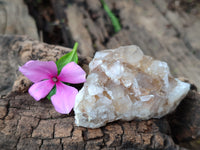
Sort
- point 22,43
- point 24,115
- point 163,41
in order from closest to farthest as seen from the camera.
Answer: point 24,115 < point 22,43 < point 163,41

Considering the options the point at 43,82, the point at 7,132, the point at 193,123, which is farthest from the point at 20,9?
the point at 193,123

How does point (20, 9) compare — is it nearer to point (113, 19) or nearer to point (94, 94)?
point (113, 19)

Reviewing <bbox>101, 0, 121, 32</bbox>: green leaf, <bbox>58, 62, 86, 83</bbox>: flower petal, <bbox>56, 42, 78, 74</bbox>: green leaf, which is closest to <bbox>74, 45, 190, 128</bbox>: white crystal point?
<bbox>58, 62, 86, 83</bbox>: flower petal

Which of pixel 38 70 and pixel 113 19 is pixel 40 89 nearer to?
pixel 38 70

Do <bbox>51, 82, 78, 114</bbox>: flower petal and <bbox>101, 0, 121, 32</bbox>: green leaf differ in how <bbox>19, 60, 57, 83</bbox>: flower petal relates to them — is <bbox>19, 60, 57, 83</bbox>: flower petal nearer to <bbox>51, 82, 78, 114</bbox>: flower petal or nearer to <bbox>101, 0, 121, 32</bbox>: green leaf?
<bbox>51, 82, 78, 114</bbox>: flower petal

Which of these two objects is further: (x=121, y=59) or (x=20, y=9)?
(x=20, y=9)
